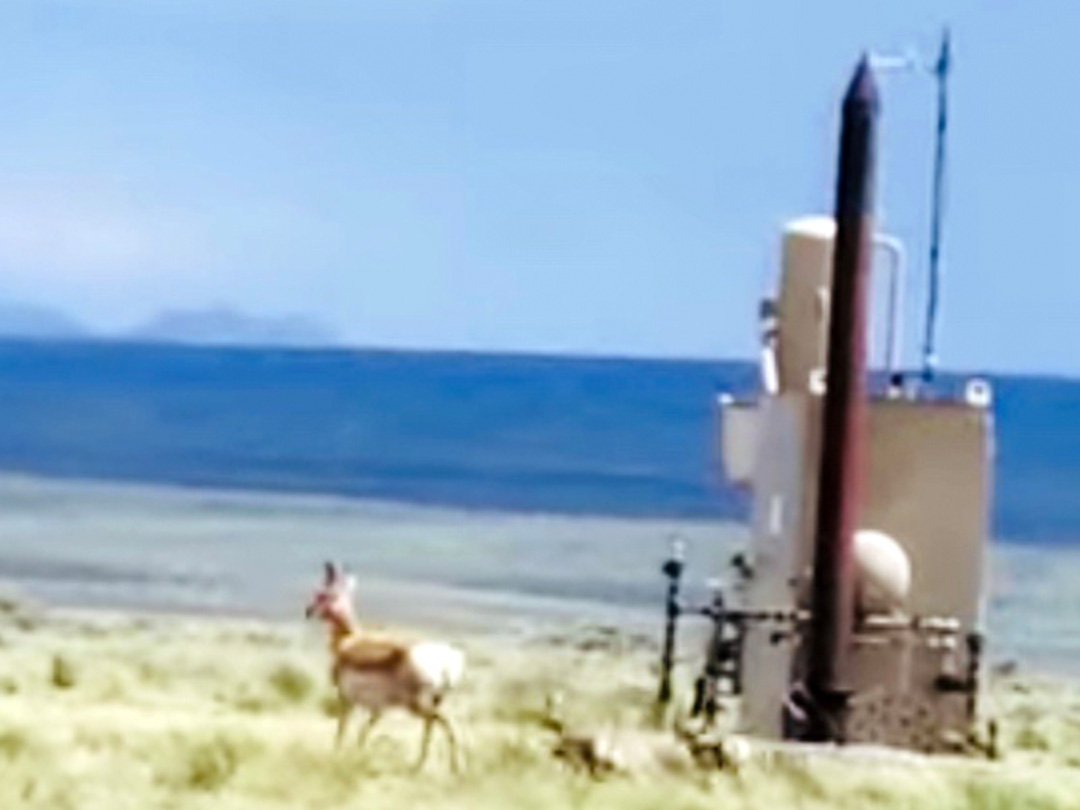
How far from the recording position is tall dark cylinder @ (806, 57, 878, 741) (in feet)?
62.7

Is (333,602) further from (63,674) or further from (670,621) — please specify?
(63,674)

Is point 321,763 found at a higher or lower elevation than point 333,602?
lower

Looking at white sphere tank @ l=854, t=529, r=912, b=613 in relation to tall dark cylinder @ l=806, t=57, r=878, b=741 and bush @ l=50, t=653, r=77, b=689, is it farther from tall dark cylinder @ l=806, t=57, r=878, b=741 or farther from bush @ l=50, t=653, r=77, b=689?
bush @ l=50, t=653, r=77, b=689

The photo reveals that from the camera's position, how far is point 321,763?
52.6 ft

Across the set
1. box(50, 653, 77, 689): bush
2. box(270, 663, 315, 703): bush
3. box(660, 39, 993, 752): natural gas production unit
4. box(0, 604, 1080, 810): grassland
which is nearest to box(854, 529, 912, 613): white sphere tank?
box(660, 39, 993, 752): natural gas production unit

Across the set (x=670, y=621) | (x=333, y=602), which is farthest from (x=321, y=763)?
(x=670, y=621)

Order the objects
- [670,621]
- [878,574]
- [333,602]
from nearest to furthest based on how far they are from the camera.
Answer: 1. [333,602]
2. [878,574]
3. [670,621]

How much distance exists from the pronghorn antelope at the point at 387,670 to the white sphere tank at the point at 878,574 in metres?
3.54

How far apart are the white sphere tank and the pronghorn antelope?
354 centimetres

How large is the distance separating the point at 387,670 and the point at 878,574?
410 centimetres

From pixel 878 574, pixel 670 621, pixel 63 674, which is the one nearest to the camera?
pixel 878 574

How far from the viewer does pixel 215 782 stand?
1559 centimetres

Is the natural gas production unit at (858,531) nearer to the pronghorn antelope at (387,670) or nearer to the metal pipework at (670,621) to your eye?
the metal pipework at (670,621)

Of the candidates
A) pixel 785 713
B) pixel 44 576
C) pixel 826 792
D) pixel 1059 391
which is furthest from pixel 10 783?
pixel 1059 391
